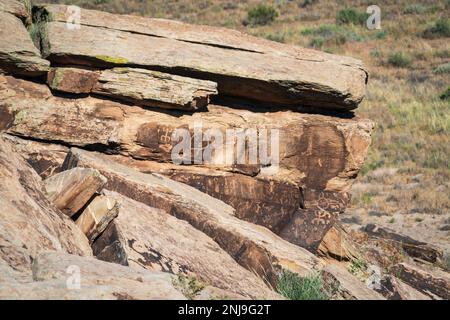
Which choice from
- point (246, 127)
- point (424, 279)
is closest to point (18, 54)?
point (246, 127)

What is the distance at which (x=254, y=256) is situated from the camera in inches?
415

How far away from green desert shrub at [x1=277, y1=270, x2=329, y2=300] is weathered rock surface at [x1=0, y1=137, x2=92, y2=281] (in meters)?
2.52

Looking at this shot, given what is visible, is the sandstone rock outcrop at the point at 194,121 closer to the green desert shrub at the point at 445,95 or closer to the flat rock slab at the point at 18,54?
the flat rock slab at the point at 18,54

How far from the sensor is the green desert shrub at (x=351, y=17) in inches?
1774

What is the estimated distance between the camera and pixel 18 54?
12898 millimetres

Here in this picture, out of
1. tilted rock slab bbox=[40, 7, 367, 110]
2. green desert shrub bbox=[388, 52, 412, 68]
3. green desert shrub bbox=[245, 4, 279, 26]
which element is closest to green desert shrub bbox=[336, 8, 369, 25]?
green desert shrub bbox=[245, 4, 279, 26]

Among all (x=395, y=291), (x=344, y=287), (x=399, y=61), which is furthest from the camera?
(x=399, y=61)

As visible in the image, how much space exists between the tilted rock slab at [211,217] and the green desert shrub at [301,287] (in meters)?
0.38

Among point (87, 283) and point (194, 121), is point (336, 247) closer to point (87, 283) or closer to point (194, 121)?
point (194, 121)

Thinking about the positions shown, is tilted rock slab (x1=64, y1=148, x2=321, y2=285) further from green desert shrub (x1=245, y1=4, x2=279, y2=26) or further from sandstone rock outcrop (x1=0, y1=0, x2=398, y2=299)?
green desert shrub (x1=245, y1=4, x2=279, y2=26)

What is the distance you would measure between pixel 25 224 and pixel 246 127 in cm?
632

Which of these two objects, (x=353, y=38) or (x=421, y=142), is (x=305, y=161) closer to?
(x=421, y=142)
